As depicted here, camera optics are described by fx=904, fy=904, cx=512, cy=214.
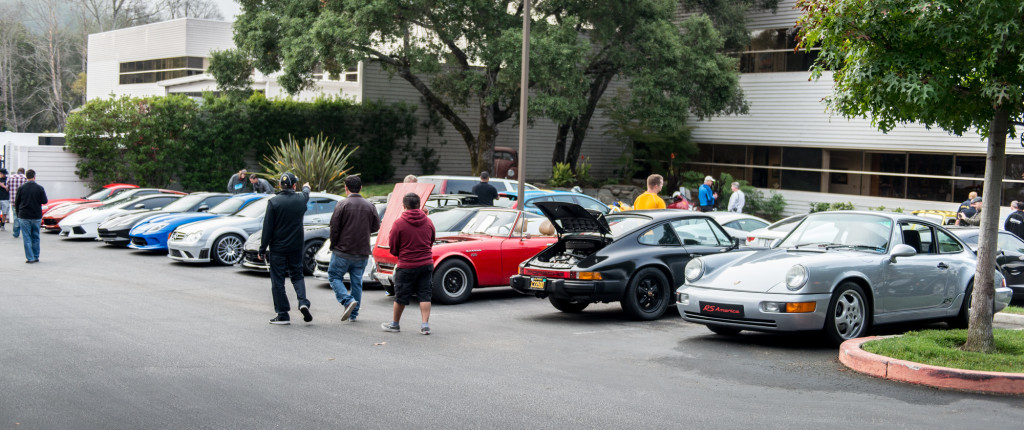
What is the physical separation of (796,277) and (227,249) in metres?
11.4

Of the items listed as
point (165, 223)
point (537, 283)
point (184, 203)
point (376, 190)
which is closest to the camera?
point (537, 283)

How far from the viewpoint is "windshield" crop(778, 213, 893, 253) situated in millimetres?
9927

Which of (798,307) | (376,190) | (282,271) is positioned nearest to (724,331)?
(798,307)

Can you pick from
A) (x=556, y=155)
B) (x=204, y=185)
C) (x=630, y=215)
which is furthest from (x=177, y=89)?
(x=630, y=215)

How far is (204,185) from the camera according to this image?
105ft

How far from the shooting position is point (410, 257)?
995cm

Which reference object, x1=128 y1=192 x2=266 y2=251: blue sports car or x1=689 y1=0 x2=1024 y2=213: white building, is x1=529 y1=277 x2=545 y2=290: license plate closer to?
x1=128 y1=192 x2=266 y2=251: blue sports car

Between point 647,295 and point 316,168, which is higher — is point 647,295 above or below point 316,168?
below

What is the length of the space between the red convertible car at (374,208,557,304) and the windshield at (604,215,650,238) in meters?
1.34

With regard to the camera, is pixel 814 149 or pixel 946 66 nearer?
pixel 946 66

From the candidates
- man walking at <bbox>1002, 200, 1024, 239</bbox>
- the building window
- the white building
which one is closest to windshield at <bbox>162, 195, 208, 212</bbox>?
man walking at <bbox>1002, 200, 1024, 239</bbox>

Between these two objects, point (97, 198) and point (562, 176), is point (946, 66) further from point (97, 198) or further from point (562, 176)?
point (562, 176)

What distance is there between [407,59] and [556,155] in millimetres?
10066

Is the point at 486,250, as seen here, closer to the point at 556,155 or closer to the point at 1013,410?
the point at 1013,410
